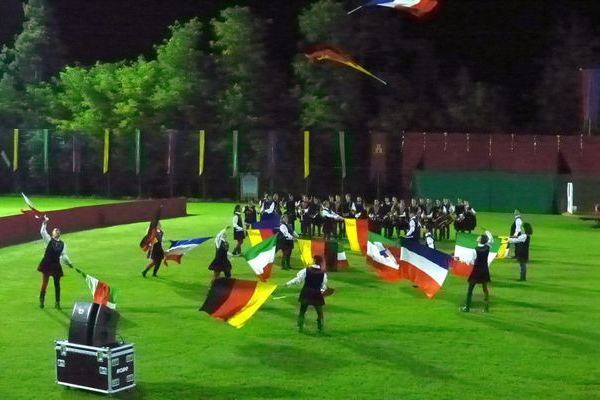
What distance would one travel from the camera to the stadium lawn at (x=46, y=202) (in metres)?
55.6

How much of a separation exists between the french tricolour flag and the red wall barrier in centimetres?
1847

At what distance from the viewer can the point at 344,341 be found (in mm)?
15852

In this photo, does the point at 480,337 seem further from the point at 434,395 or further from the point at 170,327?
the point at 170,327

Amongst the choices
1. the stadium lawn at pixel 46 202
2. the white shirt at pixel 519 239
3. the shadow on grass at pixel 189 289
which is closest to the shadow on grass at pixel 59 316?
the shadow on grass at pixel 189 289

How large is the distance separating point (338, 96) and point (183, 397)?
5685 centimetres

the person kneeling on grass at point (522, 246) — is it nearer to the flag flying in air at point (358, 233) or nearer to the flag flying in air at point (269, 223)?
the flag flying in air at point (358, 233)

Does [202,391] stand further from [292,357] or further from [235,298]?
[235,298]

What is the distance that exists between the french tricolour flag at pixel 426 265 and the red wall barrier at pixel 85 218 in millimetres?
18467

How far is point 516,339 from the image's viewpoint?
1608 centimetres

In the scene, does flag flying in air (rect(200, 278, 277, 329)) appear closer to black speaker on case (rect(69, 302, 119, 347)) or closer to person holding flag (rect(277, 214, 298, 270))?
black speaker on case (rect(69, 302, 119, 347))

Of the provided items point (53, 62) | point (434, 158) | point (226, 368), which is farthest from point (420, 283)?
point (53, 62)

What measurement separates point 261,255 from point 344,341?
17.8 feet

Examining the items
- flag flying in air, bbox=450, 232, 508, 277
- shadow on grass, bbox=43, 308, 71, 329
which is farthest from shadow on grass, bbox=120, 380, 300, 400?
flag flying in air, bbox=450, 232, 508, 277

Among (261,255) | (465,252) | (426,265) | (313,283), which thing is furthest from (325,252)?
(313,283)
